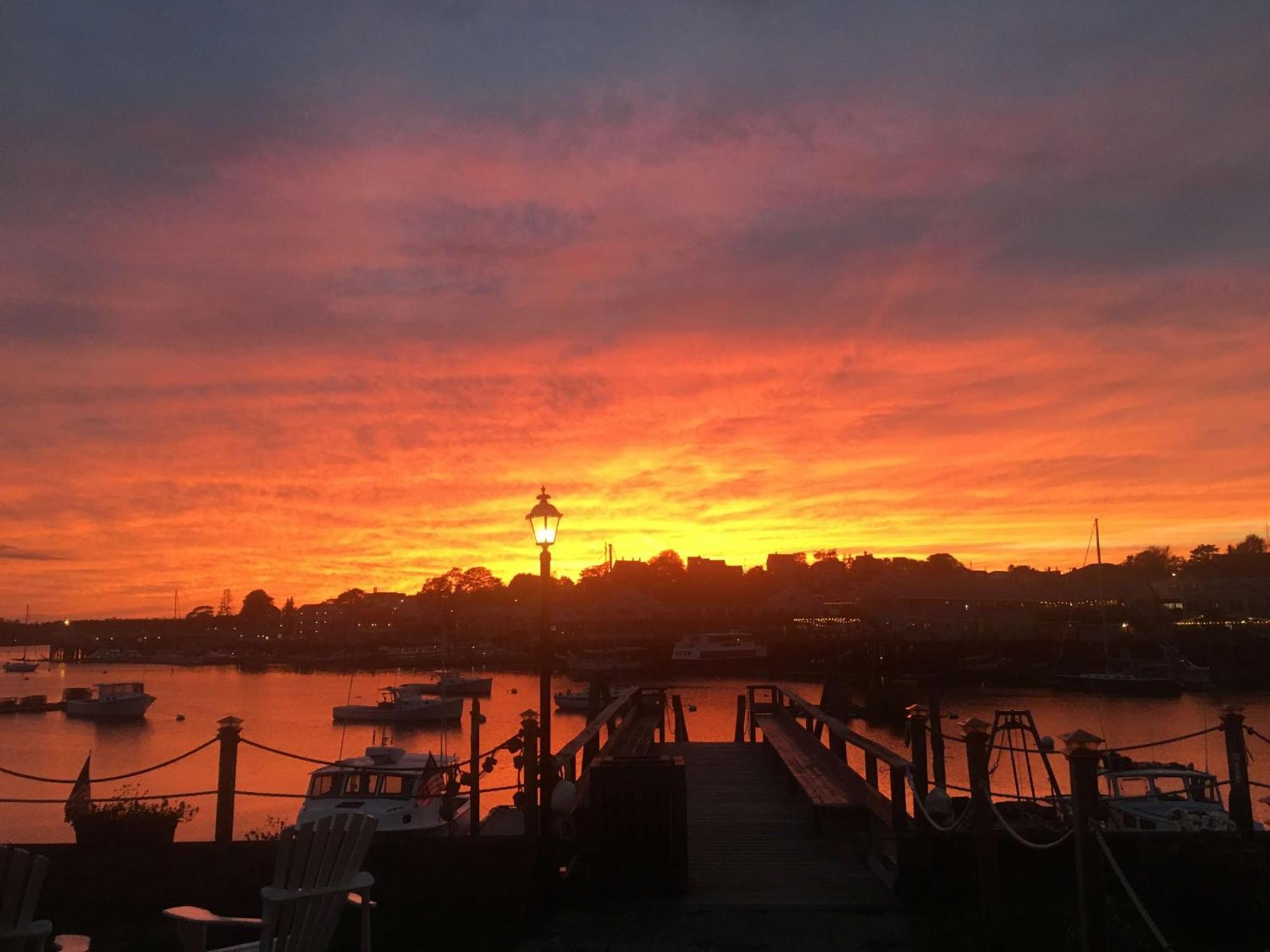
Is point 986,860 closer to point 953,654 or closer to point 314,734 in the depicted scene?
point 314,734

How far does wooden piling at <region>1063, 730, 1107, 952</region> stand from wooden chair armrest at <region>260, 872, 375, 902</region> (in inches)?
189

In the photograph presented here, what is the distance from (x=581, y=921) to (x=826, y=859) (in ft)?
10.1

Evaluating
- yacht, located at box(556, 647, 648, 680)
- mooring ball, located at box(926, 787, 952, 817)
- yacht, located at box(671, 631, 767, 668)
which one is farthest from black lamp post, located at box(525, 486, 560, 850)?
yacht, located at box(671, 631, 767, 668)

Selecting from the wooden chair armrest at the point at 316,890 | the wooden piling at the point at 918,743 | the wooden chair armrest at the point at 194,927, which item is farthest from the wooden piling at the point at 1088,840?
the wooden chair armrest at the point at 194,927

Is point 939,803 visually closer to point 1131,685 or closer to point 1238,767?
point 1238,767

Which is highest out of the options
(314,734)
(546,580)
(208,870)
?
(546,580)

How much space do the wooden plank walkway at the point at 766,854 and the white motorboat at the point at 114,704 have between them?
62.3 m

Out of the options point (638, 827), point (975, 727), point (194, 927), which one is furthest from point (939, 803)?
point (194, 927)

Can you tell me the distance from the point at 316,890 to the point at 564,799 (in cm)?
367

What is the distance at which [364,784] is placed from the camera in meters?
22.0

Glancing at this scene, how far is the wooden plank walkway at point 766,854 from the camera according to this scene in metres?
9.61

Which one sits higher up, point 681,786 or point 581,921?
point 681,786

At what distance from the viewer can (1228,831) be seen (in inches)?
385

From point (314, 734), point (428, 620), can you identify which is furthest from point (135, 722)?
point (428, 620)
